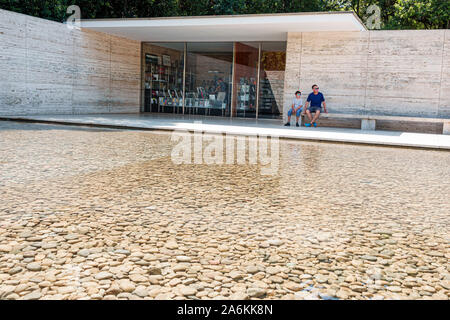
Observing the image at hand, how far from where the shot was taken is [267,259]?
3.22 meters

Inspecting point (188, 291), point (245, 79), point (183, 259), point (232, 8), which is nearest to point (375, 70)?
point (245, 79)

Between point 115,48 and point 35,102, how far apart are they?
528cm

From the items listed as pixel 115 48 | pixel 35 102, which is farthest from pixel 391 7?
pixel 35 102

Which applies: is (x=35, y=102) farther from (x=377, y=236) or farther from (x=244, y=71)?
(x=377, y=236)

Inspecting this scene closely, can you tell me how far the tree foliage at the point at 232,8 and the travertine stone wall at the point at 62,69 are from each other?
386cm

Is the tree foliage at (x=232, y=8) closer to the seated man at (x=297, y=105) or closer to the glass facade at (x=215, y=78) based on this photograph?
the glass facade at (x=215, y=78)

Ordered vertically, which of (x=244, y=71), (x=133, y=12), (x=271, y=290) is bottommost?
(x=271, y=290)

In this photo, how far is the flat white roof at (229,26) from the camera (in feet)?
52.6

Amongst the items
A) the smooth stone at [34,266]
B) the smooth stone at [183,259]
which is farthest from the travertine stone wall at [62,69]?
the smooth stone at [183,259]

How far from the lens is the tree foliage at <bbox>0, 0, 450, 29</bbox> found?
72.9 feet

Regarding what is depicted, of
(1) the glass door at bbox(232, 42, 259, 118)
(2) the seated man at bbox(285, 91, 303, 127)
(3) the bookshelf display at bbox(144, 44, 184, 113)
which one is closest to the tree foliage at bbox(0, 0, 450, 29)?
(3) the bookshelf display at bbox(144, 44, 184, 113)

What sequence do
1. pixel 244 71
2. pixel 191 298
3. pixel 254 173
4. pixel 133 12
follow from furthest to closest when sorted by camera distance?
1. pixel 133 12
2. pixel 244 71
3. pixel 254 173
4. pixel 191 298

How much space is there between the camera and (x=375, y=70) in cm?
1747

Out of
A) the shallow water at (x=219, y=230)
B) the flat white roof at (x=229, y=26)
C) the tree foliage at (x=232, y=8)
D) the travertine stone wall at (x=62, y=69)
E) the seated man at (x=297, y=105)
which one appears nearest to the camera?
the shallow water at (x=219, y=230)
